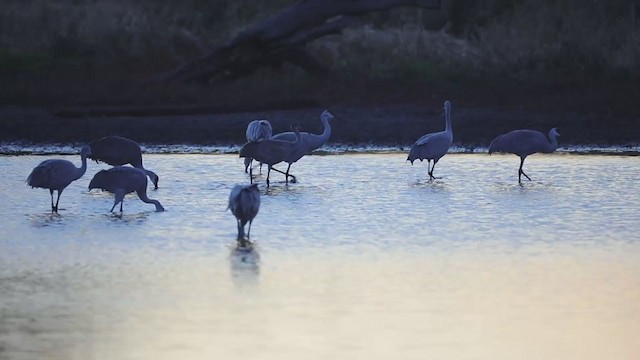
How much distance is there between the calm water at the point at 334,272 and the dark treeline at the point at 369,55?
6722mm

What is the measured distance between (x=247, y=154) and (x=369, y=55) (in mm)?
9654

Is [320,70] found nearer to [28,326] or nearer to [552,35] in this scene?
[552,35]

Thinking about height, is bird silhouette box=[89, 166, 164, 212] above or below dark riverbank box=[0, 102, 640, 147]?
below

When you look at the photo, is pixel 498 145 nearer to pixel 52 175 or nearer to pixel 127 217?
pixel 127 217

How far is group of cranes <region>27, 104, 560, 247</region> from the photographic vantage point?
14.9m

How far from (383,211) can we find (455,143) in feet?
23.9

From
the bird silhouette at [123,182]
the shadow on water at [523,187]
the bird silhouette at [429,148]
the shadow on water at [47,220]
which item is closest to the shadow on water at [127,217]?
the bird silhouette at [123,182]

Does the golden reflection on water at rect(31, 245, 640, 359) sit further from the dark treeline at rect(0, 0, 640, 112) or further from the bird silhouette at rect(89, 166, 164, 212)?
the dark treeline at rect(0, 0, 640, 112)

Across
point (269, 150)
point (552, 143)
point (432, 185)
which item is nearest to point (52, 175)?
point (269, 150)

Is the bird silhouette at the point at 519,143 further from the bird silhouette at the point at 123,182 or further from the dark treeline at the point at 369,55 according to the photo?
the dark treeline at the point at 369,55

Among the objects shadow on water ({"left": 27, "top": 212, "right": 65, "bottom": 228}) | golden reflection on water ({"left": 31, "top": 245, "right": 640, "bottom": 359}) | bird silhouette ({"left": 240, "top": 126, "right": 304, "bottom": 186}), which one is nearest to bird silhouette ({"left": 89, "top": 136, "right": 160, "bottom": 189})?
bird silhouette ({"left": 240, "top": 126, "right": 304, "bottom": 186})

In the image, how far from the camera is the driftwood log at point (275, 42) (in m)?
25.3

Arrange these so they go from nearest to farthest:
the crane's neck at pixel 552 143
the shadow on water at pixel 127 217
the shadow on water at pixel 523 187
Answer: the shadow on water at pixel 127 217 → the shadow on water at pixel 523 187 → the crane's neck at pixel 552 143

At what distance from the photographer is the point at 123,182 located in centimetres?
1491
